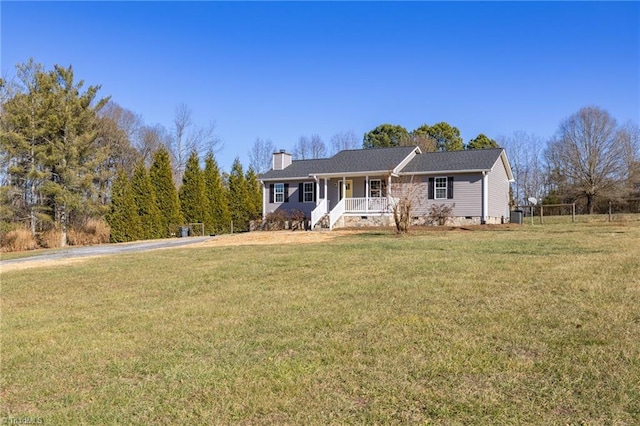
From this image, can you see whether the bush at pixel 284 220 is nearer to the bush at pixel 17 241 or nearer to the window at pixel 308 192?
the window at pixel 308 192

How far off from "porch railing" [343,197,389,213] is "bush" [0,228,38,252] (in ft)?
49.9

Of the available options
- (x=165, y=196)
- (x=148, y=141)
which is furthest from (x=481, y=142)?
(x=165, y=196)

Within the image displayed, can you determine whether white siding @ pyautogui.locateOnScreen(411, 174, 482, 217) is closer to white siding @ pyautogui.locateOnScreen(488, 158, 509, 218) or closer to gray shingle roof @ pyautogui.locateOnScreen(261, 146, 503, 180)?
gray shingle roof @ pyautogui.locateOnScreen(261, 146, 503, 180)

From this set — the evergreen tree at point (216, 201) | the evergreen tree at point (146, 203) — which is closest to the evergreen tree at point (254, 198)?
the evergreen tree at point (216, 201)

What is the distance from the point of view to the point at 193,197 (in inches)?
1093

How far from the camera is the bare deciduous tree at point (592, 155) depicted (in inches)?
1499

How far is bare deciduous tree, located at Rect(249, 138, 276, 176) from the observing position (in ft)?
167

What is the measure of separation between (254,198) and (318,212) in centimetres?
1007

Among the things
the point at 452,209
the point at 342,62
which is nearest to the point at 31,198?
the point at 342,62

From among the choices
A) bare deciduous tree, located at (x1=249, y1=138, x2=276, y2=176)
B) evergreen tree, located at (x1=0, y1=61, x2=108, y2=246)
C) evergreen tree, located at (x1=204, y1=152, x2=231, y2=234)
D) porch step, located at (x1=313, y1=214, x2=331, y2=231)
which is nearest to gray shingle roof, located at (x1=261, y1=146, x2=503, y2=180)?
porch step, located at (x1=313, y1=214, x2=331, y2=231)

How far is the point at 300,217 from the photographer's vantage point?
26.3m

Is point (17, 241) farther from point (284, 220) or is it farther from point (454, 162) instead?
point (454, 162)

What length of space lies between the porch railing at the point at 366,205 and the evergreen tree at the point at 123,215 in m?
11.0

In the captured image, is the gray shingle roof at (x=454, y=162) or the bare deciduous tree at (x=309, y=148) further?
the bare deciduous tree at (x=309, y=148)
